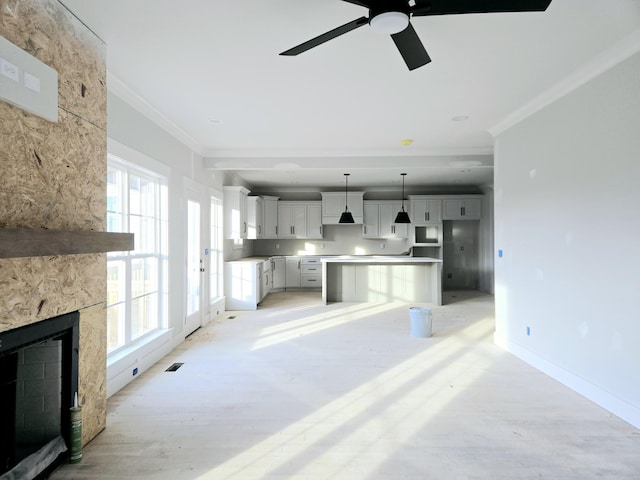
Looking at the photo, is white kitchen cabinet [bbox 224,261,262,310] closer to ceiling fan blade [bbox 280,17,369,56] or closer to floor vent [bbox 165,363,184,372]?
floor vent [bbox 165,363,184,372]

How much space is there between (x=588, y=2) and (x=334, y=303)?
5872 mm

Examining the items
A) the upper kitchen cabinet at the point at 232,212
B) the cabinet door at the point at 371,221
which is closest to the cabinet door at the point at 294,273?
the cabinet door at the point at 371,221

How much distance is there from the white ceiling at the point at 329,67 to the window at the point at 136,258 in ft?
2.52

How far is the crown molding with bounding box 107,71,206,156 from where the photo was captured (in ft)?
9.62

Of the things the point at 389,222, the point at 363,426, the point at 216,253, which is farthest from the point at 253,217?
the point at 363,426

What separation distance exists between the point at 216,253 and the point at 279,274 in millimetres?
2841

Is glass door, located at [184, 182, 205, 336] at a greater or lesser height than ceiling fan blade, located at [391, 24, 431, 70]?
lesser

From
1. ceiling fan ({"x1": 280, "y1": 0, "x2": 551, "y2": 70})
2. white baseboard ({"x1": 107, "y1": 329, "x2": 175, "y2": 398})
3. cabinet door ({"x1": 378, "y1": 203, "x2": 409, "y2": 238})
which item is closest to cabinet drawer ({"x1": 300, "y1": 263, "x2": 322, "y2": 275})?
cabinet door ({"x1": 378, "y1": 203, "x2": 409, "y2": 238})

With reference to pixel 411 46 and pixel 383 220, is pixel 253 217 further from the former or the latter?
pixel 411 46

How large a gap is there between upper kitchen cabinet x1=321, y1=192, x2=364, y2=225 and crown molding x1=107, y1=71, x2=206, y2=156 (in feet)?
14.4

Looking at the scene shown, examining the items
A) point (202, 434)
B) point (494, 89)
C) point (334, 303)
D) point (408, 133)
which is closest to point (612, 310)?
point (494, 89)

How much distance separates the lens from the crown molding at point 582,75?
239 cm

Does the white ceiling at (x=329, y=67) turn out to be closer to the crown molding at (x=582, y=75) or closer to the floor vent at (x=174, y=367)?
the crown molding at (x=582, y=75)

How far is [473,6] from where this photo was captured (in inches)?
62.6
